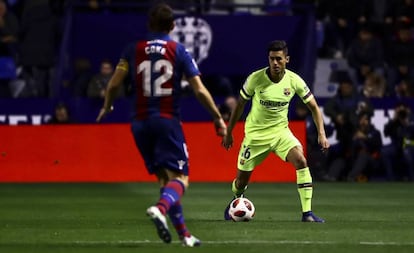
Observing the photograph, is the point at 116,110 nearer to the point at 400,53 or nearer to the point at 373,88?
the point at 373,88

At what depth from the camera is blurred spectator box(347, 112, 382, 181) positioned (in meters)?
23.3

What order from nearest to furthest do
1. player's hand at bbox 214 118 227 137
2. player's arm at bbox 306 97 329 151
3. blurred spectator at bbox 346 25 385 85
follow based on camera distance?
player's hand at bbox 214 118 227 137 → player's arm at bbox 306 97 329 151 → blurred spectator at bbox 346 25 385 85

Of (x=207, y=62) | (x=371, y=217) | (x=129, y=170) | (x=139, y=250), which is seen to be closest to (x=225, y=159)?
(x=129, y=170)

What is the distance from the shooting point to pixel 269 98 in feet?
47.3

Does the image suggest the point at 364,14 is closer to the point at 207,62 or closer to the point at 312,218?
the point at 207,62

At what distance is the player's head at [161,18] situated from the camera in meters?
10.3

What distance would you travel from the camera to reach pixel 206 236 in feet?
39.4

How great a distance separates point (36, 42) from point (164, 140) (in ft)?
48.6

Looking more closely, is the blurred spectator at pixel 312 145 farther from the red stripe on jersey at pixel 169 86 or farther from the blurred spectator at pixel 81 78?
the red stripe on jersey at pixel 169 86

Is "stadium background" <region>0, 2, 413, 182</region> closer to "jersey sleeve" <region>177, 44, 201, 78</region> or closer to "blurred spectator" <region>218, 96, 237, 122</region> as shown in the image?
"blurred spectator" <region>218, 96, 237, 122</region>

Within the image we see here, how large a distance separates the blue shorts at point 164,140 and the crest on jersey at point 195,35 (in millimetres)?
14741

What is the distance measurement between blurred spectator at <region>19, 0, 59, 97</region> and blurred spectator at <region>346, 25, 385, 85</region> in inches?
251

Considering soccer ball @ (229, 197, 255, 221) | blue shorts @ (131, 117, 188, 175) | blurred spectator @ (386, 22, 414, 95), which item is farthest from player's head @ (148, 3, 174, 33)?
blurred spectator @ (386, 22, 414, 95)

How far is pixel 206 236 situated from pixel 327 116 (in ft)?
39.2
